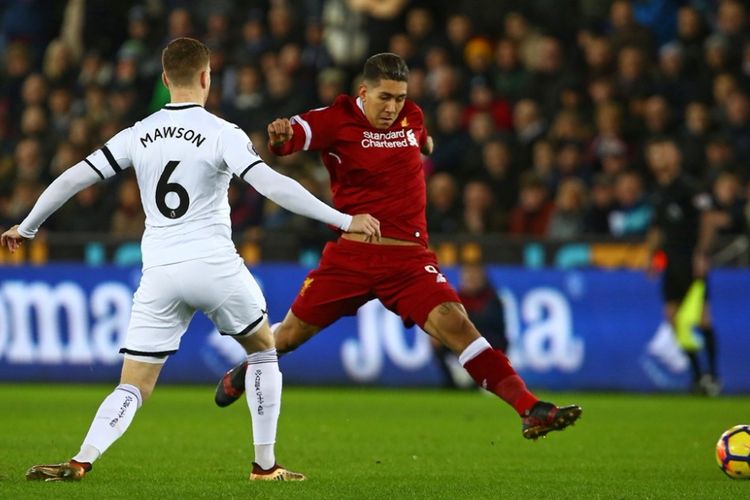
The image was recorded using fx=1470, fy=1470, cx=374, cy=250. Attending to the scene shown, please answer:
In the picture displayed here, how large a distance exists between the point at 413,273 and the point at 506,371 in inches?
34.1

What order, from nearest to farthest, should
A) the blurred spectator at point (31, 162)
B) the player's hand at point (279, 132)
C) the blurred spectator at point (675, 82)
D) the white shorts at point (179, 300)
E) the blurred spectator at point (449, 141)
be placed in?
the white shorts at point (179, 300)
the player's hand at point (279, 132)
the blurred spectator at point (675, 82)
the blurred spectator at point (449, 141)
the blurred spectator at point (31, 162)

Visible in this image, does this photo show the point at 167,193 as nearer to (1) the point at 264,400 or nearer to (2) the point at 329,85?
(1) the point at 264,400

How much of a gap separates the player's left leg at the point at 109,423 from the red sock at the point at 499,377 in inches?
74.2

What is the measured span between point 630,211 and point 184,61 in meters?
9.61

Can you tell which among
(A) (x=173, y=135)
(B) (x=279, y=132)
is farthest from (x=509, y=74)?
(A) (x=173, y=135)

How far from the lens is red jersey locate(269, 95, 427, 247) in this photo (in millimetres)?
8609

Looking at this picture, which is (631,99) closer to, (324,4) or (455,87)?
(455,87)

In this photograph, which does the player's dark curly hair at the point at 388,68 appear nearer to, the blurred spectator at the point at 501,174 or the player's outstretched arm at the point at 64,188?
the player's outstretched arm at the point at 64,188

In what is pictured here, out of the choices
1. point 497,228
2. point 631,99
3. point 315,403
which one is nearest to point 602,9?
point 631,99

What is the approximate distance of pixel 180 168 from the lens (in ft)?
23.3

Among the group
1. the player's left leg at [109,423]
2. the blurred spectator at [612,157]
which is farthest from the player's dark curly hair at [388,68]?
the blurred spectator at [612,157]

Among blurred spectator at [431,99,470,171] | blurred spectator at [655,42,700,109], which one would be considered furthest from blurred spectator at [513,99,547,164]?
blurred spectator at [655,42,700,109]

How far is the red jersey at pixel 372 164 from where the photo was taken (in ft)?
28.2

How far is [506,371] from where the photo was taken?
26.3 feet
